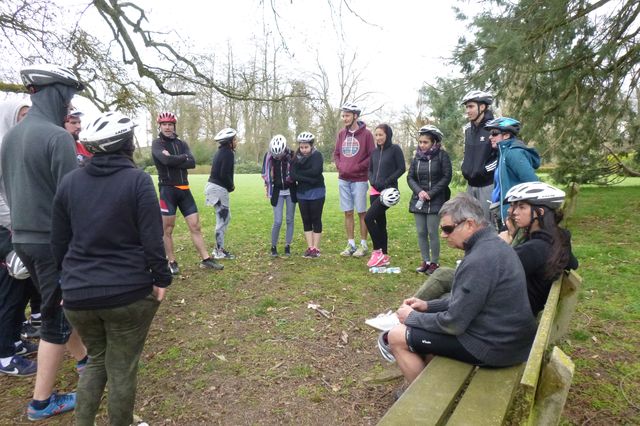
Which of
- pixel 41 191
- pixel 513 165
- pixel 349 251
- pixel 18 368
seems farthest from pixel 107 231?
pixel 349 251

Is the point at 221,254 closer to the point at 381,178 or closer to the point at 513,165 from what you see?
the point at 381,178

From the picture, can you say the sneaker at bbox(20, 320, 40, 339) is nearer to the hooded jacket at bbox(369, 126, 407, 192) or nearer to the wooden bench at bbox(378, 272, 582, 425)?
the wooden bench at bbox(378, 272, 582, 425)

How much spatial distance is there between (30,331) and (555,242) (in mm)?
4832

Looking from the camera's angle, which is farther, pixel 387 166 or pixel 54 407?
pixel 387 166

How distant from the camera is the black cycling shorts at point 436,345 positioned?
2.48 metres

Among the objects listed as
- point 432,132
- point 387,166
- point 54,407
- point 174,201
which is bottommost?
point 54,407

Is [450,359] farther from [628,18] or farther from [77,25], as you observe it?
[628,18]

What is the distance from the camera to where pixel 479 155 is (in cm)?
503

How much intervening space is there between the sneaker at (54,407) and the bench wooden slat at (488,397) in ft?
8.71

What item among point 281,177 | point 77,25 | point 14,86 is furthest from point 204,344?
point 77,25

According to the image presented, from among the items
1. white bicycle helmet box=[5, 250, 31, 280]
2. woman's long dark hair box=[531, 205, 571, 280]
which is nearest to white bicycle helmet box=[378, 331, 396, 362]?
woman's long dark hair box=[531, 205, 571, 280]

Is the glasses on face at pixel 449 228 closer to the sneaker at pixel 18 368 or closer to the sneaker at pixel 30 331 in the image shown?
the sneaker at pixel 18 368

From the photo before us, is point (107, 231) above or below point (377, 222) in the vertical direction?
above

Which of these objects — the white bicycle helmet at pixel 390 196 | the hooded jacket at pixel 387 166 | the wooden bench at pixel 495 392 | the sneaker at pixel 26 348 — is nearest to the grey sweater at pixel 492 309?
the wooden bench at pixel 495 392
